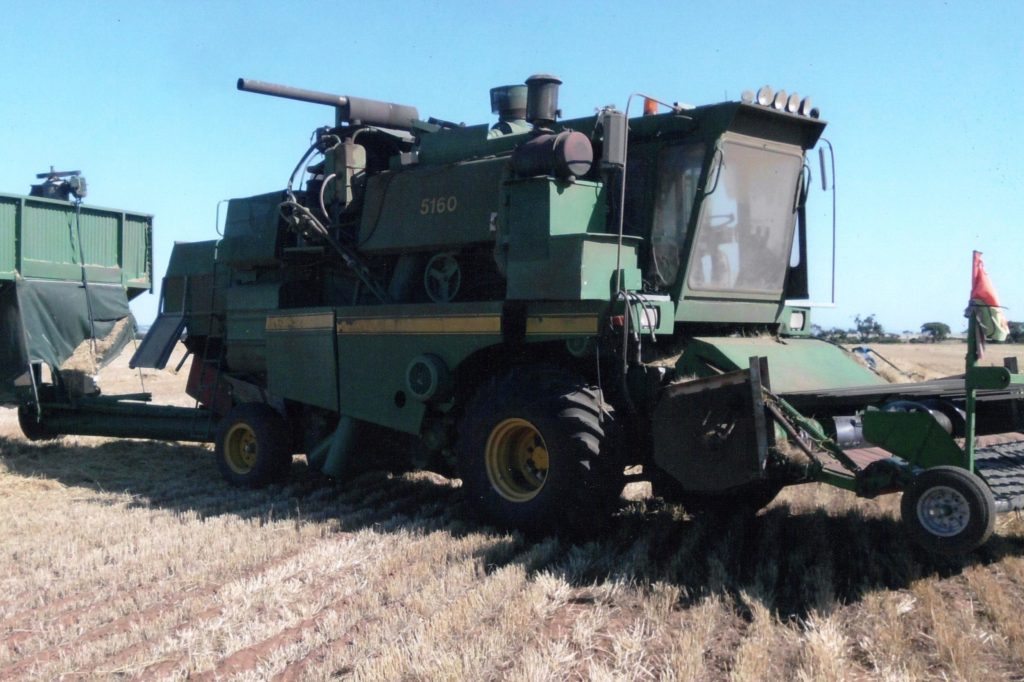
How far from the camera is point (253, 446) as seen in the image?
28.8 feet

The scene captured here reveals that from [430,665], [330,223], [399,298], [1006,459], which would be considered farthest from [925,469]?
[330,223]

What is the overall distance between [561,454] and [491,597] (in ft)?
4.40

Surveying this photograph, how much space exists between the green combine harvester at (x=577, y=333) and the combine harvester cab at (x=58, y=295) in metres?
2.89

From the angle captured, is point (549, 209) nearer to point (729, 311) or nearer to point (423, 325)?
point (423, 325)

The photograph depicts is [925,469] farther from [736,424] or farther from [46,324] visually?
[46,324]

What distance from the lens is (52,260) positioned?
35.2ft

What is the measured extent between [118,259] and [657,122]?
7373mm

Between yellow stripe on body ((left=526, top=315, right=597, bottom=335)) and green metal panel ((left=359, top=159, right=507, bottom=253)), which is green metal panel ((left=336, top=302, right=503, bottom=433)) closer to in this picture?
yellow stripe on body ((left=526, top=315, right=597, bottom=335))

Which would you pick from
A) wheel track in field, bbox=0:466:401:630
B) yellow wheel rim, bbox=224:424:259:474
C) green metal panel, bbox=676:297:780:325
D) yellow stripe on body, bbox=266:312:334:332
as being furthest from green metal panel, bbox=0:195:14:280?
green metal panel, bbox=676:297:780:325

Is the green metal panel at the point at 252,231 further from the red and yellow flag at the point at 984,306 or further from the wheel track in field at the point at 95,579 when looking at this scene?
the red and yellow flag at the point at 984,306

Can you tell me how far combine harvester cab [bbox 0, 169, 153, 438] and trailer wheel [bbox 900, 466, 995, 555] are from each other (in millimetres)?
8313

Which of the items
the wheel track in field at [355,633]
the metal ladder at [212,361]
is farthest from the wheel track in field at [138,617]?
the metal ladder at [212,361]

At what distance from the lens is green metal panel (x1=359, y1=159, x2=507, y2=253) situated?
6924 mm

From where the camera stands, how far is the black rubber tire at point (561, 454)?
587 centimetres
